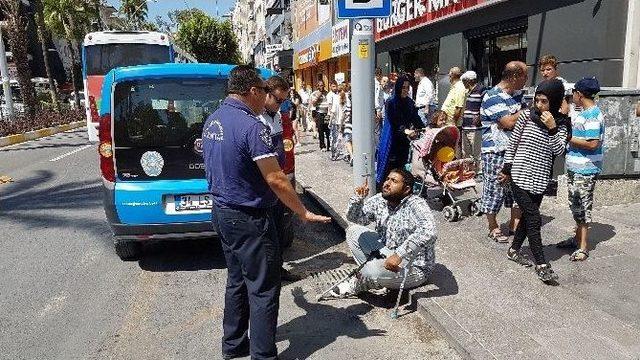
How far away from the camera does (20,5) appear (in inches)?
807

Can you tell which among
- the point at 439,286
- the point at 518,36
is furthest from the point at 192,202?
the point at 518,36

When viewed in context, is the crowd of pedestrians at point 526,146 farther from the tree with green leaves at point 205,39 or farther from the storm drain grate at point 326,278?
the tree with green leaves at point 205,39

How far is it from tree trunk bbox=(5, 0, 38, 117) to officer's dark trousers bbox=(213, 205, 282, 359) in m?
21.1

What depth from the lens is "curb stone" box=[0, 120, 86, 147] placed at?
17.6 m

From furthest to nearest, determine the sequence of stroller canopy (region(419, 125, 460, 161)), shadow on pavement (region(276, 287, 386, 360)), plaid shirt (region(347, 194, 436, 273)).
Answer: stroller canopy (region(419, 125, 460, 161)), plaid shirt (region(347, 194, 436, 273)), shadow on pavement (region(276, 287, 386, 360))

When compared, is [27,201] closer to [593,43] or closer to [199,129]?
[199,129]

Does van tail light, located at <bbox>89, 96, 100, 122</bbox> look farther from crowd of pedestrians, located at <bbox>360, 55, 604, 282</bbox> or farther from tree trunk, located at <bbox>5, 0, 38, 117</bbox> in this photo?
crowd of pedestrians, located at <bbox>360, 55, 604, 282</bbox>

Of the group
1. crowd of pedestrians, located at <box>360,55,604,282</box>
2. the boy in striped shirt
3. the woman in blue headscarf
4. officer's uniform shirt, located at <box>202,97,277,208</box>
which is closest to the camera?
officer's uniform shirt, located at <box>202,97,277,208</box>

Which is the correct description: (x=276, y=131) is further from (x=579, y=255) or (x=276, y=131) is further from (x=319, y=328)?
(x=579, y=255)

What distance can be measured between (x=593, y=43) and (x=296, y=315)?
617cm

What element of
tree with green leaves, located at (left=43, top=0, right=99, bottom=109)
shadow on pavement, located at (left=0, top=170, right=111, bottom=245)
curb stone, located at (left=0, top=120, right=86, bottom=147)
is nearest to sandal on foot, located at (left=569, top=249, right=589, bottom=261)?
shadow on pavement, located at (left=0, top=170, right=111, bottom=245)

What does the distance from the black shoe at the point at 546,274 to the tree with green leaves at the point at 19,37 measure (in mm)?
21910

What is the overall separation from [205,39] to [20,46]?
37.5 metres

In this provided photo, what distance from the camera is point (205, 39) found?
56.3 metres
